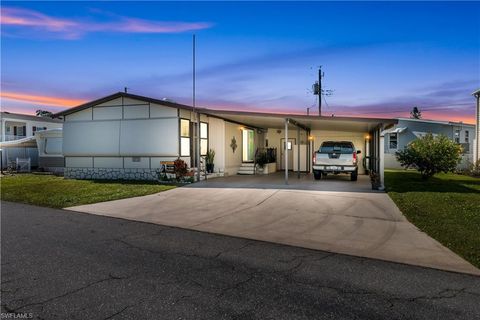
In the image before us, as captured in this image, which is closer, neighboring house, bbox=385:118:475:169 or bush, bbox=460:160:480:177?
bush, bbox=460:160:480:177

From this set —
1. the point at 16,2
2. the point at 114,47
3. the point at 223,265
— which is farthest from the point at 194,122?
the point at 223,265

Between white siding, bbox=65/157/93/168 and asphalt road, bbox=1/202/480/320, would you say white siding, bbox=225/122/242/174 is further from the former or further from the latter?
asphalt road, bbox=1/202/480/320

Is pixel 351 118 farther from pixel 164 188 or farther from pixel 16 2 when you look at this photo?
pixel 16 2

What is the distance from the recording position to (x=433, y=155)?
16.4 meters

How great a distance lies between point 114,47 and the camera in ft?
55.5

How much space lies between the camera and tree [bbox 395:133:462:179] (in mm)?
16250

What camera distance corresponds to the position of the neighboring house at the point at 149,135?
56.2 feet

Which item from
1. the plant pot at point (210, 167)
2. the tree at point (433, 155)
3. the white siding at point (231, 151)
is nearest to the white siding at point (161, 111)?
the plant pot at point (210, 167)

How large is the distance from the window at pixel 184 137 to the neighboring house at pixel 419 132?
1941 centimetres

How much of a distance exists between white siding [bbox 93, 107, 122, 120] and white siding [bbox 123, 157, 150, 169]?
241 centimetres

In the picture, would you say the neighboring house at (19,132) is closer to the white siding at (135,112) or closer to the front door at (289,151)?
the white siding at (135,112)

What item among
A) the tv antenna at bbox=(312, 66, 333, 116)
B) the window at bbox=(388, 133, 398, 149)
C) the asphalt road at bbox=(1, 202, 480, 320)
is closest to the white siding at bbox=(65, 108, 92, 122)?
the asphalt road at bbox=(1, 202, 480, 320)

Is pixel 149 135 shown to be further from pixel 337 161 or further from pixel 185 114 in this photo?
pixel 337 161

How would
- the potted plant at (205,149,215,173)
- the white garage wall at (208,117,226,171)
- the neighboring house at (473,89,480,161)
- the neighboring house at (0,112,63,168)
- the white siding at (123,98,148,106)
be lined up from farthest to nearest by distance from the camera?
the neighboring house at (0,112,63,168)
the neighboring house at (473,89,480,161)
the white garage wall at (208,117,226,171)
the potted plant at (205,149,215,173)
the white siding at (123,98,148,106)
